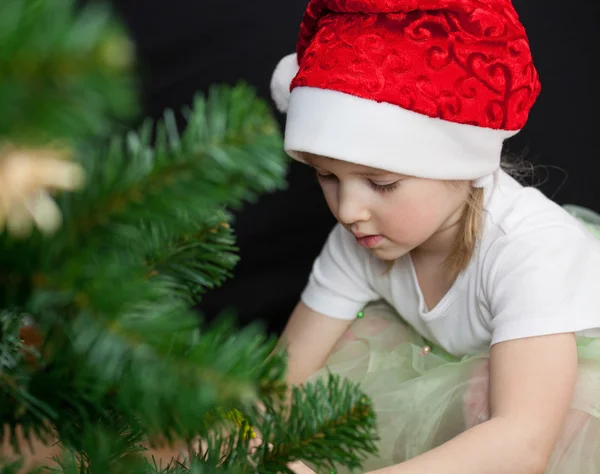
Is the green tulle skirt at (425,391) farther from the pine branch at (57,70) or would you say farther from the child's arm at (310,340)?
the pine branch at (57,70)

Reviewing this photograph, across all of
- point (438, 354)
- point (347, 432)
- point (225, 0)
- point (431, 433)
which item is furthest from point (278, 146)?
point (225, 0)

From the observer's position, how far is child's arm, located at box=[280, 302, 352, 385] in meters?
1.11

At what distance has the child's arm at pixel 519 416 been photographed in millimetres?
795

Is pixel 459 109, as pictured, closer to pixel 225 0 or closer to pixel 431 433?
pixel 431 433

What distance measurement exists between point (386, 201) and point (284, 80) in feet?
0.74

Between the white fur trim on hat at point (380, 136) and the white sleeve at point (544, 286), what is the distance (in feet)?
0.44

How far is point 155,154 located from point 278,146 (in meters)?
0.05

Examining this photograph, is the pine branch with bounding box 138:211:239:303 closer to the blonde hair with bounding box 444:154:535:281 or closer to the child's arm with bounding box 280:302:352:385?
the blonde hair with bounding box 444:154:535:281

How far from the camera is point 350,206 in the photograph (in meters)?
0.85

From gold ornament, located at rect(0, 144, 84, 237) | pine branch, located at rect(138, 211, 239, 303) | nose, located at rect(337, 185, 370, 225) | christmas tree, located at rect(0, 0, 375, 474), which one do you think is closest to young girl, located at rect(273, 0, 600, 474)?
nose, located at rect(337, 185, 370, 225)

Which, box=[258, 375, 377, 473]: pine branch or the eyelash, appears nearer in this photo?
box=[258, 375, 377, 473]: pine branch

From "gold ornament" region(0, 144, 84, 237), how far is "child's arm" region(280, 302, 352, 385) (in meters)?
0.87

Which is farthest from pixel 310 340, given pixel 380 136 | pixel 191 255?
pixel 191 255

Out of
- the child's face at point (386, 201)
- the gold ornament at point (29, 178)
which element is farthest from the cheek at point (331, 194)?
the gold ornament at point (29, 178)
